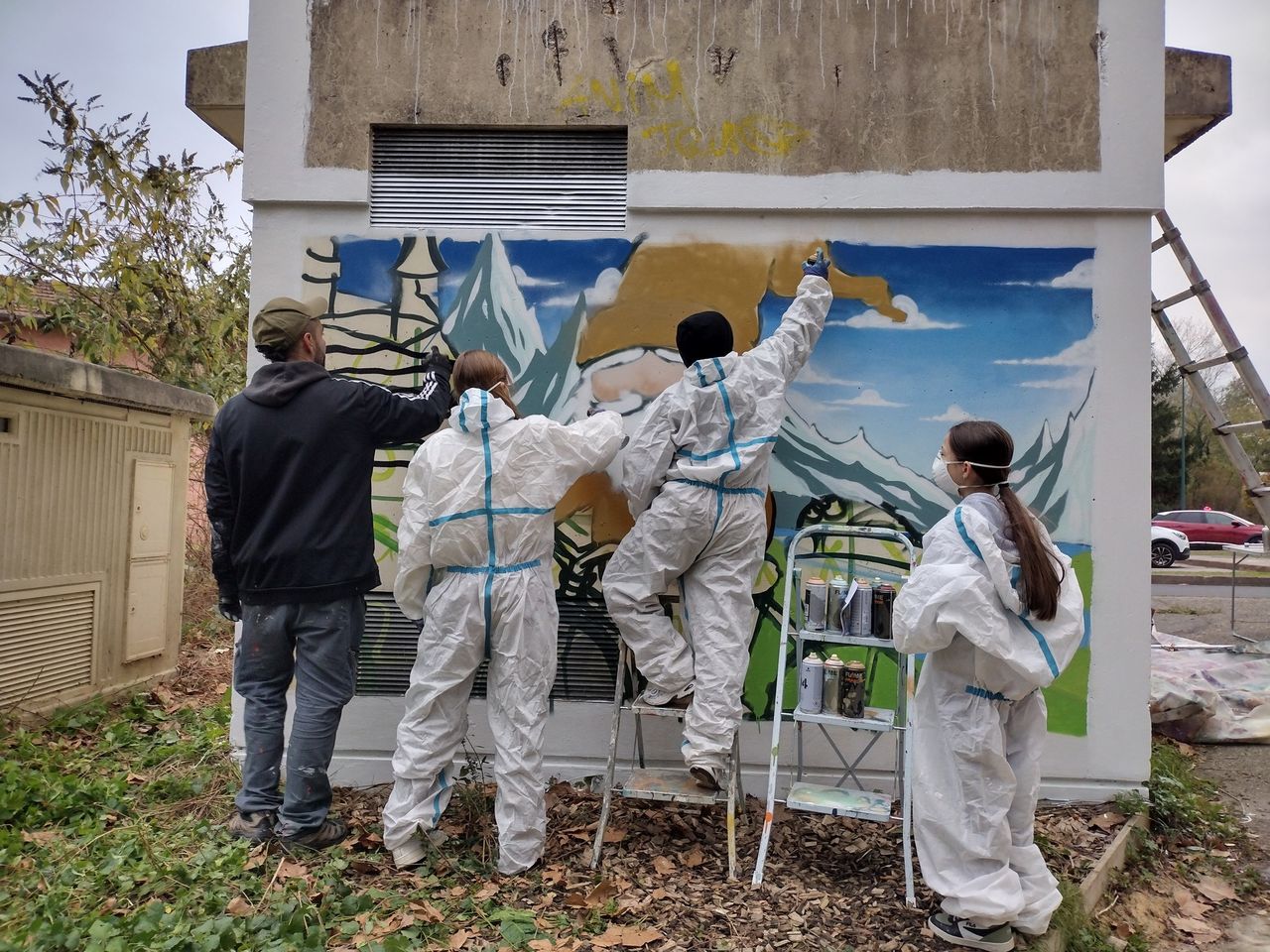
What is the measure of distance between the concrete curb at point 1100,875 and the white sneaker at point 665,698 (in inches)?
55.6

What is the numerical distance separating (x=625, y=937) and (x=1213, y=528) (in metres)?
24.0

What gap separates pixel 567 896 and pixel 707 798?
62cm

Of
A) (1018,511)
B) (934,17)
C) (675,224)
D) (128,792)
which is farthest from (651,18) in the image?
(128,792)

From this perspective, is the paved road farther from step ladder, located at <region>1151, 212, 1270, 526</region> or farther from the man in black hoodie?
the man in black hoodie

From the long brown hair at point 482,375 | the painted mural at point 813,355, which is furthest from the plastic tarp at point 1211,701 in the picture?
the long brown hair at point 482,375

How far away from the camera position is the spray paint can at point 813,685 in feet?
11.0

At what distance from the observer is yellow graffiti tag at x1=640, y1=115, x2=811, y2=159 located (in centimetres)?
397

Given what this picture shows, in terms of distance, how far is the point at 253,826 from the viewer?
330cm

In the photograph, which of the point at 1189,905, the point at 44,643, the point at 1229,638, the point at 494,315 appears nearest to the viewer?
the point at 1189,905

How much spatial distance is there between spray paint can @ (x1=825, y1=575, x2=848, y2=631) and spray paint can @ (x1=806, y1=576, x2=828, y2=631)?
2 cm

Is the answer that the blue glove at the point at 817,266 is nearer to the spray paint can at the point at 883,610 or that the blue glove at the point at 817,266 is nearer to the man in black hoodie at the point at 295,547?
the spray paint can at the point at 883,610

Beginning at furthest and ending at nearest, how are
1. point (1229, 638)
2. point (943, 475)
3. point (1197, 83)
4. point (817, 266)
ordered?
point (1229, 638) < point (1197, 83) < point (817, 266) < point (943, 475)

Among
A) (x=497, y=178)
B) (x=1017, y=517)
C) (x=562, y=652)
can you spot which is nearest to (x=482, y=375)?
(x=497, y=178)

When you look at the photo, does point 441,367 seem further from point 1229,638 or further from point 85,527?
point 1229,638
